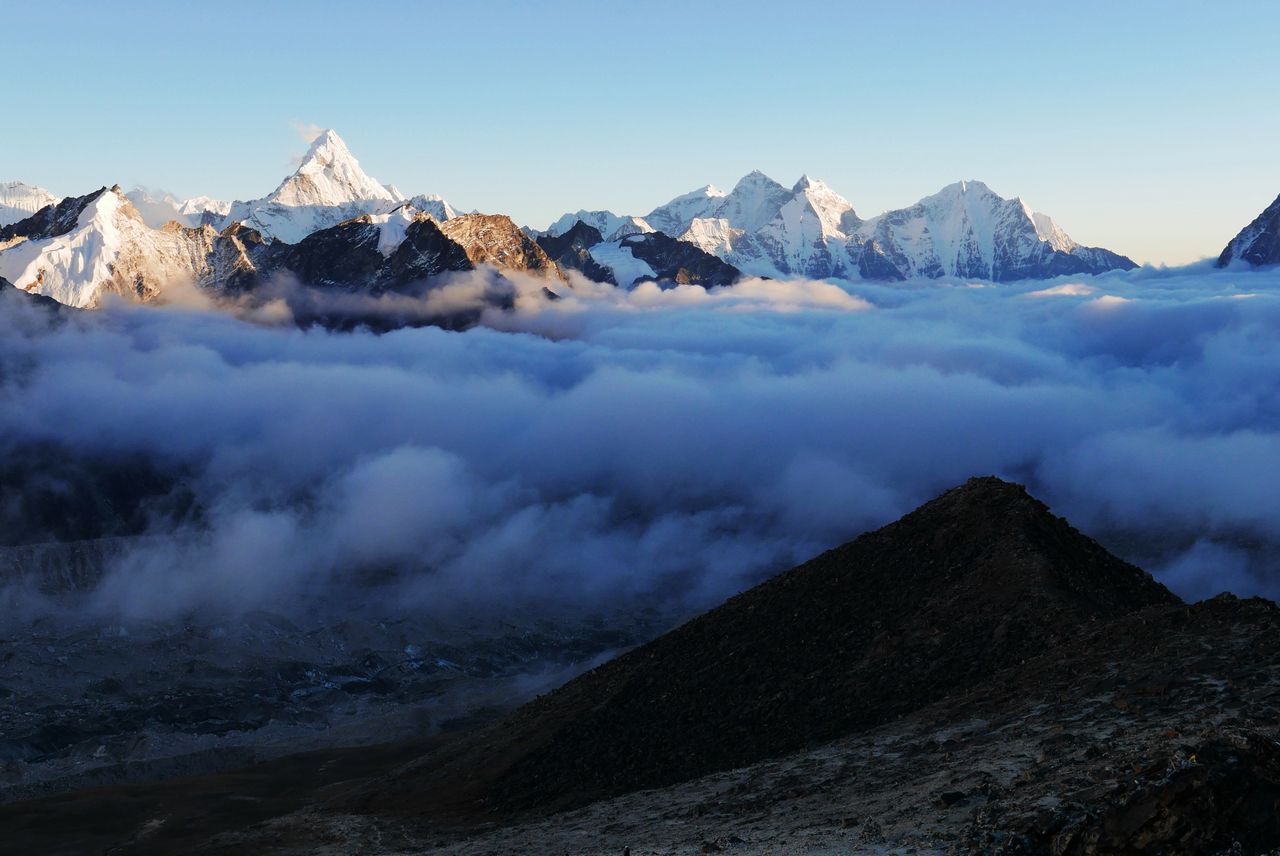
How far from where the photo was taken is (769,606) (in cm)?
8044

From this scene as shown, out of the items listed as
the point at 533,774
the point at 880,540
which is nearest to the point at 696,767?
the point at 533,774

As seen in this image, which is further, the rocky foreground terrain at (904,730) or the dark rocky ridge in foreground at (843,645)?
the dark rocky ridge in foreground at (843,645)

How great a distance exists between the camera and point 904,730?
52.2m

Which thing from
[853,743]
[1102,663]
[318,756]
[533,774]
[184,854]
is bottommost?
[318,756]

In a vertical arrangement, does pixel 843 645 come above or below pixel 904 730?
below

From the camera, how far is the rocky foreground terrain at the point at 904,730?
102ft

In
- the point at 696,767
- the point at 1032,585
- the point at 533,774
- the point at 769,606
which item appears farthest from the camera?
the point at 769,606

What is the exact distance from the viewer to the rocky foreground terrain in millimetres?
31047

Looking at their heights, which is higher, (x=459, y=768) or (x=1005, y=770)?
(x=1005, y=770)

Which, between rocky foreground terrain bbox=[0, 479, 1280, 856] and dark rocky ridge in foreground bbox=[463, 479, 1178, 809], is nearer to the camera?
rocky foreground terrain bbox=[0, 479, 1280, 856]

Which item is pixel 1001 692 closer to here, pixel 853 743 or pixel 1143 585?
pixel 853 743

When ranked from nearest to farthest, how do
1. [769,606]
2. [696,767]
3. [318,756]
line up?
[696,767], [769,606], [318,756]

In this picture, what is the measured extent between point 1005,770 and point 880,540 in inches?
1715

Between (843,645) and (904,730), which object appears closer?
(904,730)
